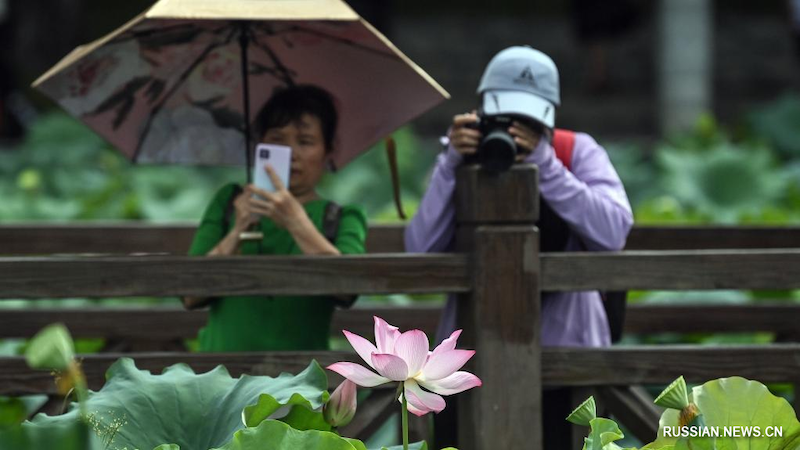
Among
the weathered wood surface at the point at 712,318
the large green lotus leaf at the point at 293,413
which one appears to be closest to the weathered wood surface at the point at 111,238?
the weathered wood surface at the point at 712,318

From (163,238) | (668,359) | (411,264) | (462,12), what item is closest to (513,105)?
(411,264)

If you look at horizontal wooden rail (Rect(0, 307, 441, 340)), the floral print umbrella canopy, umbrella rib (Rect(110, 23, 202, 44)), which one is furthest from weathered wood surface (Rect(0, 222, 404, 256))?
umbrella rib (Rect(110, 23, 202, 44))

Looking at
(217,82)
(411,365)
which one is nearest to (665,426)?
(411,365)

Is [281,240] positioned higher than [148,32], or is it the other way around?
[148,32]

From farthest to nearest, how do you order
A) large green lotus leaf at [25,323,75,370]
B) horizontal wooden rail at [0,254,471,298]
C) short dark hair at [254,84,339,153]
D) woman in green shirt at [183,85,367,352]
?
short dark hair at [254,84,339,153], woman in green shirt at [183,85,367,352], horizontal wooden rail at [0,254,471,298], large green lotus leaf at [25,323,75,370]

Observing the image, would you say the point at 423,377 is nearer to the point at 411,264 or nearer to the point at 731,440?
the point at 731,440

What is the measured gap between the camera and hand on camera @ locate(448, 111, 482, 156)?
310 centimetres

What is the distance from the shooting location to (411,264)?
9.93 ft

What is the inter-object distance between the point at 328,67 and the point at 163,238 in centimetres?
109

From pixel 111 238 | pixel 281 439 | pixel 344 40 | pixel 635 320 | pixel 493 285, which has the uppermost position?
pixel 344 40

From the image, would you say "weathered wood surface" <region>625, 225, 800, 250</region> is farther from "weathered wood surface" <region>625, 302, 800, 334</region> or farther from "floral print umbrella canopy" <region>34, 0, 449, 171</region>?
"floral print umbrella canopy" <region>34, 0, 449, 171</region>

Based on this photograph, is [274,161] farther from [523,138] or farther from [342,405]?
[342,405]

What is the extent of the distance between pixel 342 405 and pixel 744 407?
642mm

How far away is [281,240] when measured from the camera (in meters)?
3.32
